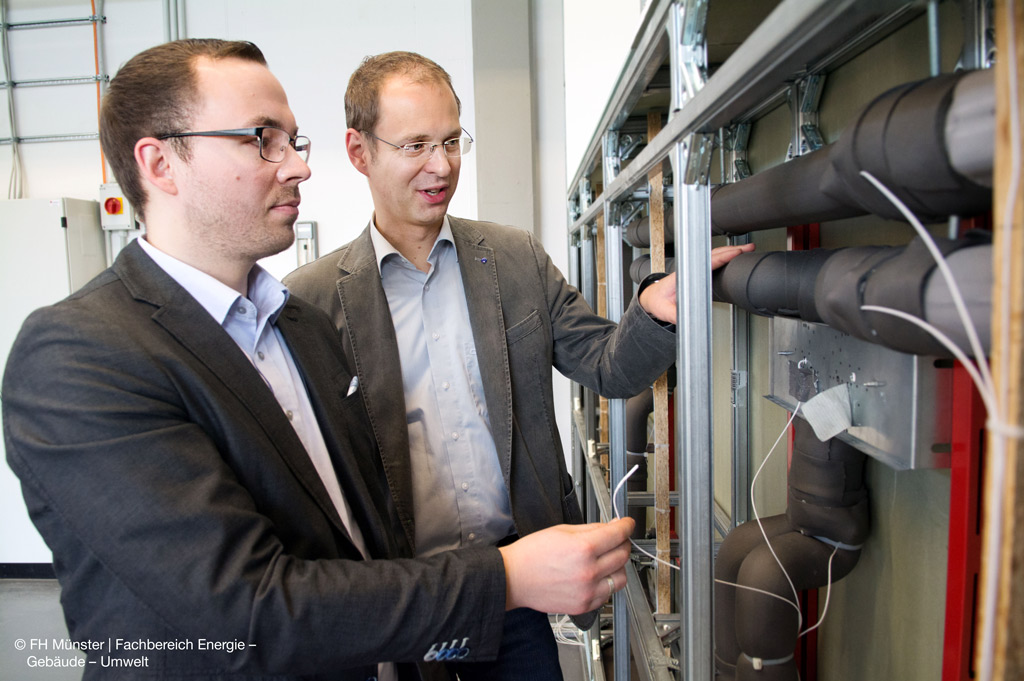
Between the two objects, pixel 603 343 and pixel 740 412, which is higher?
pixel 603 343

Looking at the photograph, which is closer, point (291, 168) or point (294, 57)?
point (291, 168)

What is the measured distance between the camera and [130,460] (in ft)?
1.88

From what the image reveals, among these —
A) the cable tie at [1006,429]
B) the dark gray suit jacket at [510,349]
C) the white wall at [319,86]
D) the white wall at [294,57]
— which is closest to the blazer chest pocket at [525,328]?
the dark gray suit jacket at [510,349]

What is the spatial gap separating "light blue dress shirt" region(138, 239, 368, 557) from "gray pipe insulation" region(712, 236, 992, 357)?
62cm

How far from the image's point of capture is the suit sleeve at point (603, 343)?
3.35 ft

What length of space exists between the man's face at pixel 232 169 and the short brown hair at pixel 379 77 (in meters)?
0.39

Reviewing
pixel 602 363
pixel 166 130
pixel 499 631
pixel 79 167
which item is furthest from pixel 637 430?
pixel 79 167

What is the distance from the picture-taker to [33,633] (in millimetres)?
2795

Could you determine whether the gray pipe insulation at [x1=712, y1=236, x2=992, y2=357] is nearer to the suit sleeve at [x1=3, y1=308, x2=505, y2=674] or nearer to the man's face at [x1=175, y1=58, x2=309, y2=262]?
the suit sleeve at [x1=3, y1=308, x2=505, y2=674]

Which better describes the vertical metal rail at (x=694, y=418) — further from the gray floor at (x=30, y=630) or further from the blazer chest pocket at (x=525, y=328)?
the gray floor at (x=30, y=630)

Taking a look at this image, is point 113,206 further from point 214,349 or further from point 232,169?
point 214,349

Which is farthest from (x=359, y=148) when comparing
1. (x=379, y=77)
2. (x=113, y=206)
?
(x=113, y=206)

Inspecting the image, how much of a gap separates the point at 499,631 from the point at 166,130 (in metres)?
0.70

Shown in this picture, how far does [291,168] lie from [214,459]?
0.41 m
